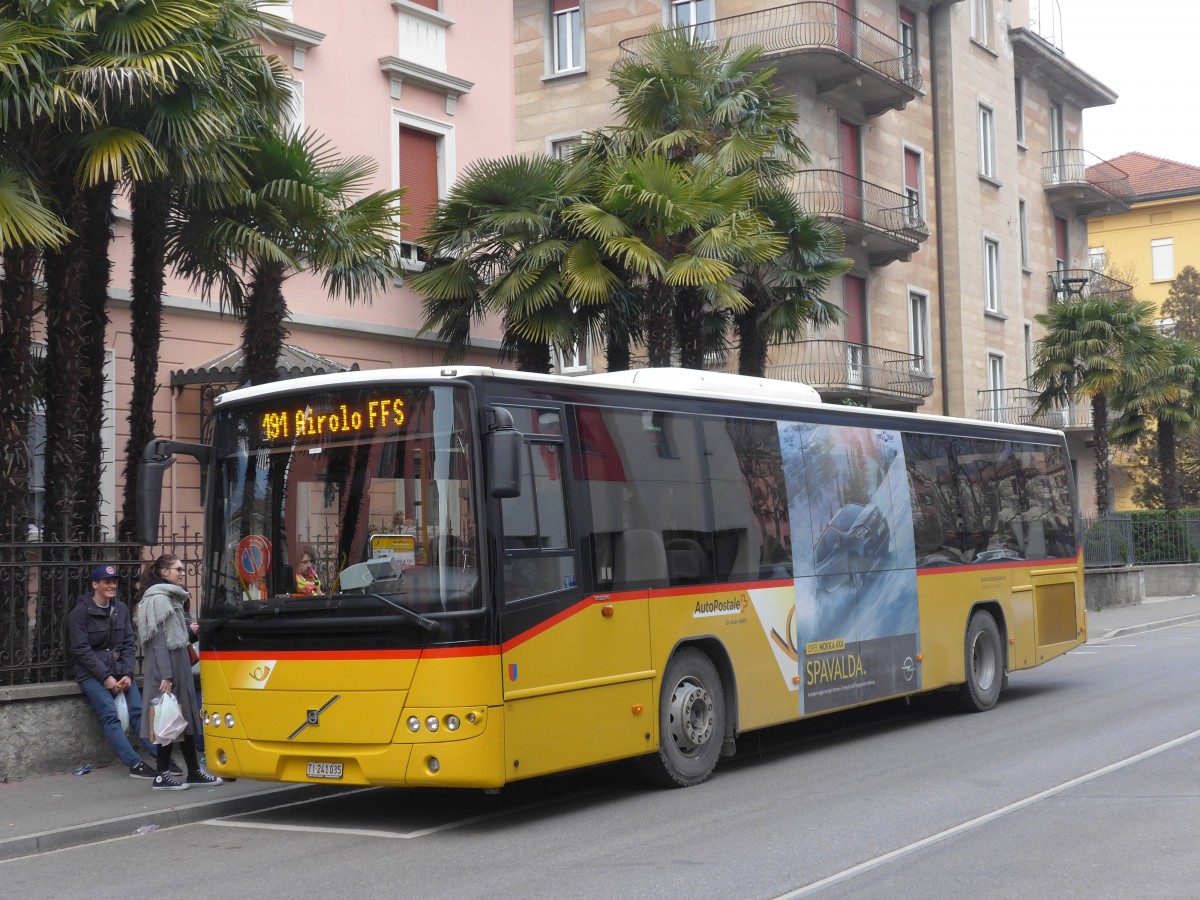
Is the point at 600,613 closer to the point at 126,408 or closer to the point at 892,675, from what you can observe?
the point at 892,675

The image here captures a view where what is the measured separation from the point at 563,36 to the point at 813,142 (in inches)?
287

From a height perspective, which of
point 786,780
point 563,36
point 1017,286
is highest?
point 563,36

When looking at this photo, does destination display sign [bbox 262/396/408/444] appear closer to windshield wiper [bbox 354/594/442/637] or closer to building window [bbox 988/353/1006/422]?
windshield wiper [bbox 354/594/442/637]

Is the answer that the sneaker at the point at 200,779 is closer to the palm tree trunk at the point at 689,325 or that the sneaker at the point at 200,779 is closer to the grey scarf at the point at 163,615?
the grey scarf at the point at 163,615

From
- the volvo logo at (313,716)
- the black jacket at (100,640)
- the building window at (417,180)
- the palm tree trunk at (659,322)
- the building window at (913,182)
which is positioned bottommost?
the volvo logo at (313,716)

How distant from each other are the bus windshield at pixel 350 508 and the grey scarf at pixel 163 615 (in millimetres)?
1225

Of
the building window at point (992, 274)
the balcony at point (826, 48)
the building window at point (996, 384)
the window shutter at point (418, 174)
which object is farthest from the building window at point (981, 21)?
the window shutter at point (418, 174)

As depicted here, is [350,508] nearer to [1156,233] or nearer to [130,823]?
[130,823]

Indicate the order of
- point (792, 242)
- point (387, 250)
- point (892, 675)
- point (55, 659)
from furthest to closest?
point (792, 242) → point (387, 250) → point (892, 675) → point (55, 659)

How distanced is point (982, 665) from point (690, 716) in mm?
5633

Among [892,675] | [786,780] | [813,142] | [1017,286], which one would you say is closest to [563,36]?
[813,142]

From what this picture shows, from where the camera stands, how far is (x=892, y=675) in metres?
13.3

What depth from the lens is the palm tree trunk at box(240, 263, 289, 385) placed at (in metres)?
14.6

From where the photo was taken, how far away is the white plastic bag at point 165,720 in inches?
424
